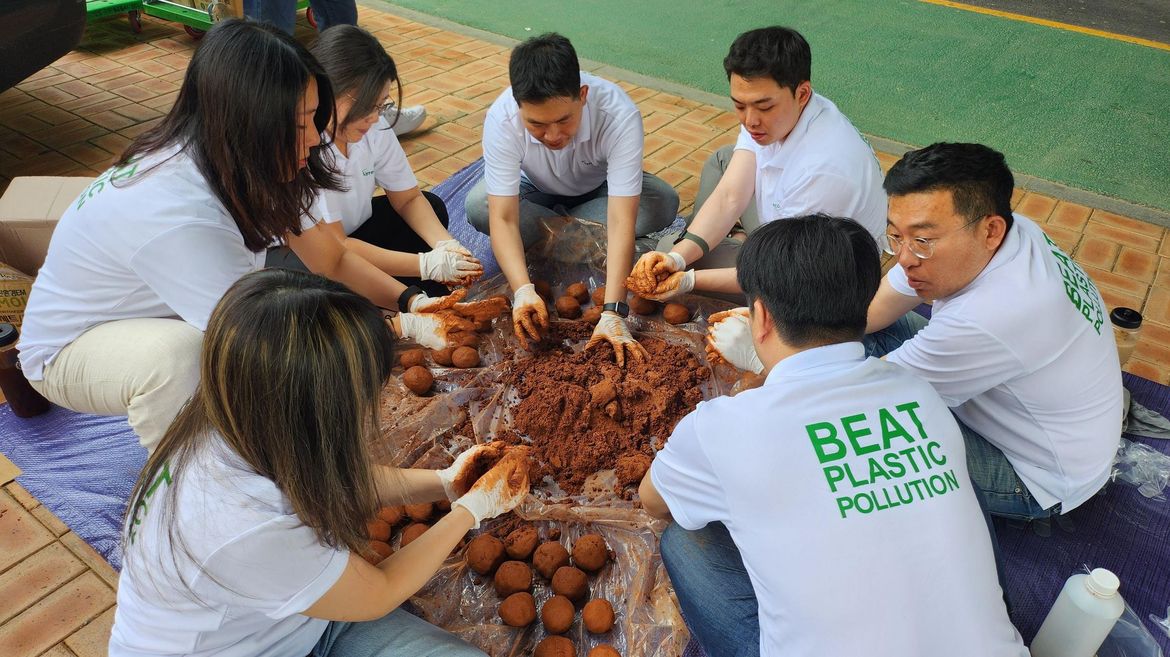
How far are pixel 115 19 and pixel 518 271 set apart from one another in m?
5.14

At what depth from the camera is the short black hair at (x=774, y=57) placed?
7.75 ft

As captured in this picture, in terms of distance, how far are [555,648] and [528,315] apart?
1176mm

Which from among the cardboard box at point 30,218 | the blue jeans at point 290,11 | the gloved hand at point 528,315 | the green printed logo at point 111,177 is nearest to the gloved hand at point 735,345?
the gloved hand at point 528,315

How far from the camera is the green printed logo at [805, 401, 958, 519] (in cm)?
125

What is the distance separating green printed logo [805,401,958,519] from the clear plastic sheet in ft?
4.18

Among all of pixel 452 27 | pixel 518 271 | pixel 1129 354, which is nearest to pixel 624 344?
pixel 518 271

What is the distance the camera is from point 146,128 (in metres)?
4.28

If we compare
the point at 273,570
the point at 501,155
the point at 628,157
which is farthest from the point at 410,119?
the point at 273,570

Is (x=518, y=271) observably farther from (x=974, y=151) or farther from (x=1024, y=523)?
(x=1024, y=523)

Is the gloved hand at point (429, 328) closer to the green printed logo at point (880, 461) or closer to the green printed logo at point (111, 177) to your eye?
the green printed logo at point (111, 177)

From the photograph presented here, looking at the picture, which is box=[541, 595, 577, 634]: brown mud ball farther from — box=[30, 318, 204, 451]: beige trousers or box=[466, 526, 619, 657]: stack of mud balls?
box=[30, 318, 204, 451]: beige trousers

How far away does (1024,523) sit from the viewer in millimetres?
2092

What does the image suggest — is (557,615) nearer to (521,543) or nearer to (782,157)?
(521,543)

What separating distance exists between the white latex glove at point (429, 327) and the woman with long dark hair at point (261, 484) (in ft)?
3.89
